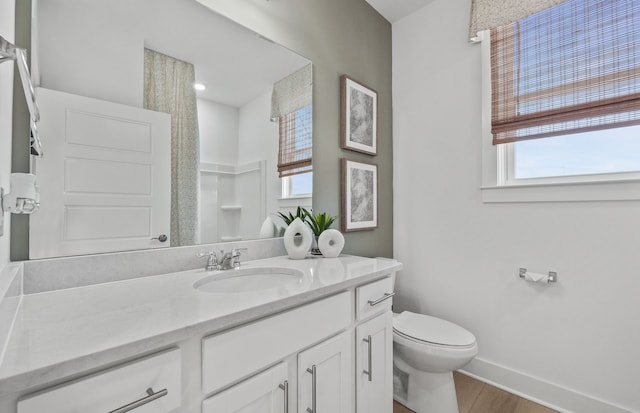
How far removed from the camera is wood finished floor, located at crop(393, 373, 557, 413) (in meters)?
1.59

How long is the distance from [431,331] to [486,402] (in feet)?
1.79

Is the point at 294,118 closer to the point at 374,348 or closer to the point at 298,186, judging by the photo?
the point at 298,186

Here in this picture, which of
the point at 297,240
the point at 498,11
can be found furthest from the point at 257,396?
the point at 498,11

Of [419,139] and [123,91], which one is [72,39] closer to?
[123,91]

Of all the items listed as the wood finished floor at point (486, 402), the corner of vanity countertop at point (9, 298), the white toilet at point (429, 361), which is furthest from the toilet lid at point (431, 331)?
the corner of vanity countertop at point (9, 298)

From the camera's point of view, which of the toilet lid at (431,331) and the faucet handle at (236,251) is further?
the toilet lid at (431,331)

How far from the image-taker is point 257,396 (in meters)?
0.79

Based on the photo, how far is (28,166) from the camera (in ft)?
2.97

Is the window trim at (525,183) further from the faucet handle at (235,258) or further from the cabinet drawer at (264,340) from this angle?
the faucet handle at (235,258)

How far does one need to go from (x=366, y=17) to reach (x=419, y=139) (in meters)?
0.96

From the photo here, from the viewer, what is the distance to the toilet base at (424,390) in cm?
149

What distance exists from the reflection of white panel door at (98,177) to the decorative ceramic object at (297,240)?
1.78 ft

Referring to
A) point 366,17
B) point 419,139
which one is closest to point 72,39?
point 366,17

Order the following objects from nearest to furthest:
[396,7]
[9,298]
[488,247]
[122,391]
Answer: [122,391] → [9,298] → [488,247] → [396,7]
